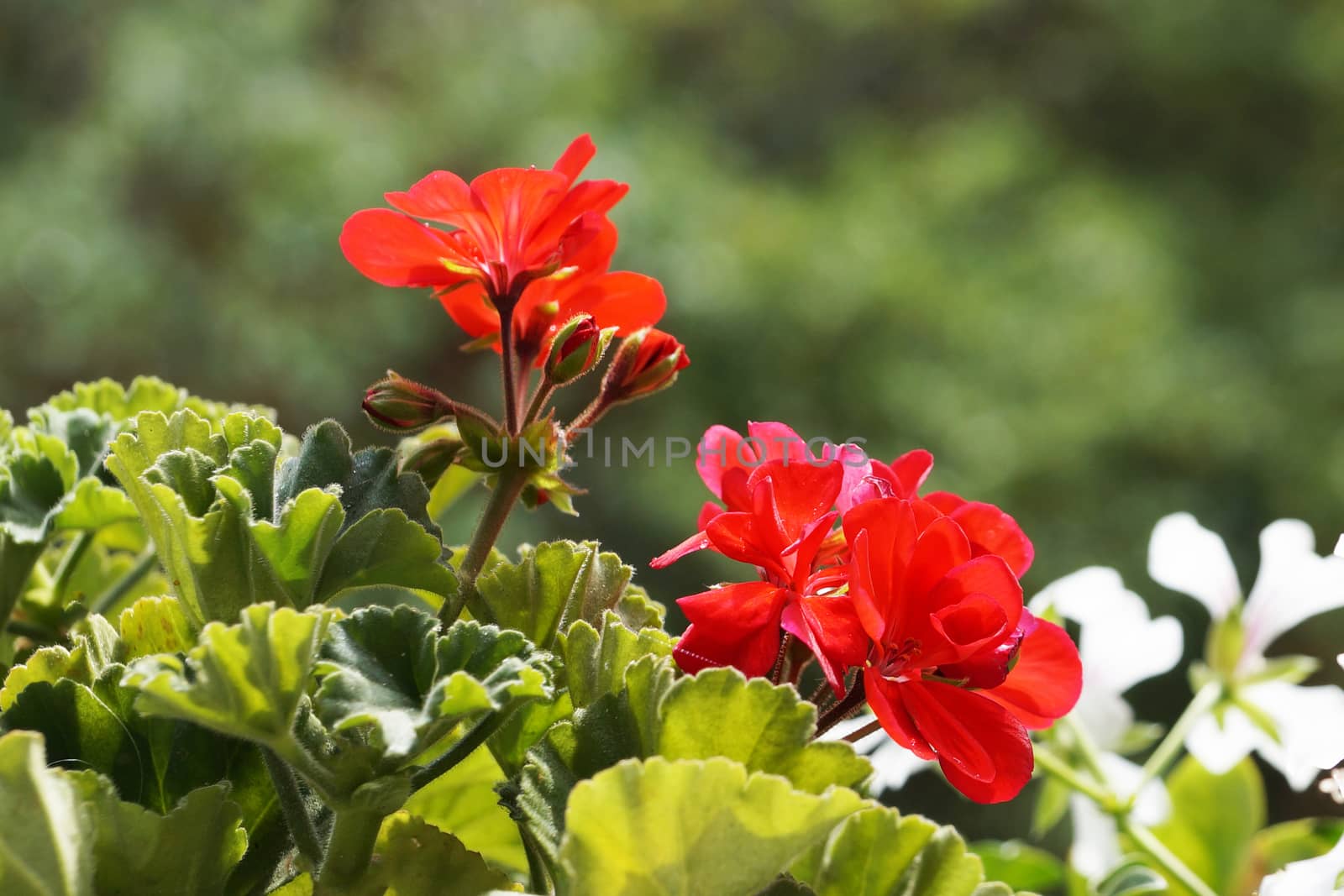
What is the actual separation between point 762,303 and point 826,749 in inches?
97.5

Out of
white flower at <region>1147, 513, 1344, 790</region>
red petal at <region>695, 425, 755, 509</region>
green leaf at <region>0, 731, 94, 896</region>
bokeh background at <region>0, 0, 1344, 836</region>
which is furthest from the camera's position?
bokeh background at <region>0, 0, 1344, 836</region>

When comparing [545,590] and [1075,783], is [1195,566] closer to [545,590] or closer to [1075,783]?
[1075,783]

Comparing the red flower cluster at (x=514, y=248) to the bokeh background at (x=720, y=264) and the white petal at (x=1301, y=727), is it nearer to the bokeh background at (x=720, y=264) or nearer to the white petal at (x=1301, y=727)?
the white petal at (x=1301, y=727)

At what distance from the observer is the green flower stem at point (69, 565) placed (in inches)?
14.4

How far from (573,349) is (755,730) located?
0.09 metres

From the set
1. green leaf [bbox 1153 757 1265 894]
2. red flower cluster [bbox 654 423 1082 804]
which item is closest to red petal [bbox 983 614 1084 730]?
red flower cluster [bbox 654 423 1082 804]

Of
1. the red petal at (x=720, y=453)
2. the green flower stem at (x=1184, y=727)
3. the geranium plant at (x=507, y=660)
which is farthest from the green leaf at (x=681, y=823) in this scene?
the green flower stem at (x=1184, y=727)

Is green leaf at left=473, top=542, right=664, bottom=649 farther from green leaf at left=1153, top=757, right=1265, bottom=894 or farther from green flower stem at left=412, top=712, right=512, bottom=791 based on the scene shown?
green leaf at left=1153, top=757, right=1265, bottom=894

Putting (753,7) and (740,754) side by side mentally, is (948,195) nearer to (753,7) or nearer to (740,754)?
(753,7)

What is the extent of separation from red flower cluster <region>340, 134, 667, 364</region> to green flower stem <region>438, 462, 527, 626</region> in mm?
→ 36

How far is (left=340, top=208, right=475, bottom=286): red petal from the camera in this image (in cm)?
30

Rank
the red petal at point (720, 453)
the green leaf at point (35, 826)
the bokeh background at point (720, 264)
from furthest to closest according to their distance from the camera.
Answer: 1. the bokeh background at point (720, 264)
2. the red petal at point (720, 453)
3. the green leaf at point (35, 826)

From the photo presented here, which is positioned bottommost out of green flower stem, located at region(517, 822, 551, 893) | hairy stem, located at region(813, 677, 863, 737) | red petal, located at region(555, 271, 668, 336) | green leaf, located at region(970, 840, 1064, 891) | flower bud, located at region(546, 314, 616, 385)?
green leaf, located at region(970, 840, 1064, 891)

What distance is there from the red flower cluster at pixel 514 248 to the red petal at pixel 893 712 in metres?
0.11
